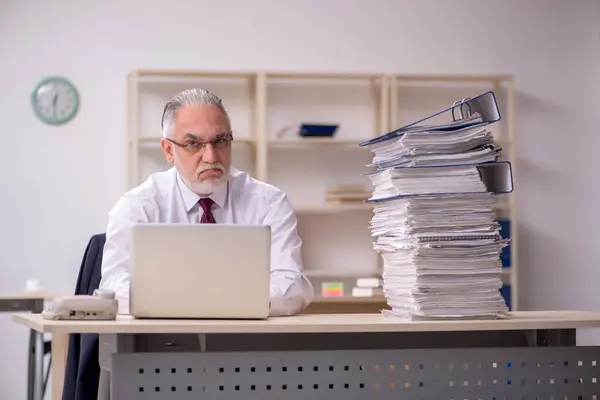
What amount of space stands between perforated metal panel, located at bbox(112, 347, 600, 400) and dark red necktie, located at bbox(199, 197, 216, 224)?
89 centimetres

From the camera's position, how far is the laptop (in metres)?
2.11

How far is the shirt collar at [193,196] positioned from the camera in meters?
2.99

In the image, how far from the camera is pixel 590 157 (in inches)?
235

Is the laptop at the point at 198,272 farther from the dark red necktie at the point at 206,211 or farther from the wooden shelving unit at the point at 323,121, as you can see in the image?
the wooden shelving unit at the point at 323,121

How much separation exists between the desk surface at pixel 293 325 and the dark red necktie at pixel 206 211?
2.44 feet

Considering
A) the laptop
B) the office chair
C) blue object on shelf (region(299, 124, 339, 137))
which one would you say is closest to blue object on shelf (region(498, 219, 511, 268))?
blue object on shelf (region(299, 124, 339, 137))

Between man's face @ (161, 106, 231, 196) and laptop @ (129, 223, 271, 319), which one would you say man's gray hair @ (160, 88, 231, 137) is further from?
laptop @ (129, 223, 271, 319)

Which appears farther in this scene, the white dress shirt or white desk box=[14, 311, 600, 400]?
the white dress shirt

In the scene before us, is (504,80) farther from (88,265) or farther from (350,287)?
(88,265)

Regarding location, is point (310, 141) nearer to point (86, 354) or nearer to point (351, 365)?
point (86, 354)

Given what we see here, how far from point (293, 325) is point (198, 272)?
247mm

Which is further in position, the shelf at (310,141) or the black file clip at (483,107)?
the shelf at (310,141)

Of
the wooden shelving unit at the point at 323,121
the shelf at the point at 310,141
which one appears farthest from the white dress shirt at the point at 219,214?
the wooden shelving unit at the point at 323,121

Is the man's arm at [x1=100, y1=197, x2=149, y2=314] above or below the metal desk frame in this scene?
above
